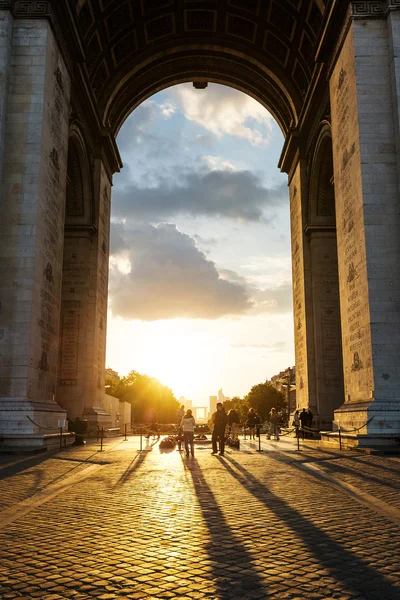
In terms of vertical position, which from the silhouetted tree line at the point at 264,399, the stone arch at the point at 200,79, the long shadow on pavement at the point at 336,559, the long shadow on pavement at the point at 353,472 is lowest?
the long shadow on pavement at the point at 336,559

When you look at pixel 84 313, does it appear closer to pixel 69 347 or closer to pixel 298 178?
pixel 69 347

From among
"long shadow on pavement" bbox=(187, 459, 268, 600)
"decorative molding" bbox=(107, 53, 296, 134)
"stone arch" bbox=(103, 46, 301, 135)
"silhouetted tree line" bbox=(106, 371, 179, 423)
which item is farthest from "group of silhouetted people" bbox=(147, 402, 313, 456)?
"silhouetted tree line" bbox=(106, 371, 179, 423)

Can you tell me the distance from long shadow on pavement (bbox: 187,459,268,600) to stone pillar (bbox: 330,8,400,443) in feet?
36.0

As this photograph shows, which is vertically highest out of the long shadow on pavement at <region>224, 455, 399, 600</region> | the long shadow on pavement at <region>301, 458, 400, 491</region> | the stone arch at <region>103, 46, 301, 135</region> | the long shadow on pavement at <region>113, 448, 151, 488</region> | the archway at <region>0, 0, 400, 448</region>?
the stone arch at <region>103, 46, 301, 135</region>

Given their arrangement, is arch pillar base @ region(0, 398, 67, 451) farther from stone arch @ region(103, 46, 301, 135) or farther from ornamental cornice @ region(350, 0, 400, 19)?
stone arch @ region(103, 46, 301, 135)

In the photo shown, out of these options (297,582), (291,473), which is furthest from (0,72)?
(297,582)

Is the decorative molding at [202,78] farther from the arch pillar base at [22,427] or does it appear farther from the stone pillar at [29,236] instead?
the arch pillar base at [22,427]

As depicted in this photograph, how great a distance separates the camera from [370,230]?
18.8 metres

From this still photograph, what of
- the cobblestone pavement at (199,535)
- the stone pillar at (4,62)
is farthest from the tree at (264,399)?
the cobblestone pavement at (199,535)

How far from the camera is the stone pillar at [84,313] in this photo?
1104 inches

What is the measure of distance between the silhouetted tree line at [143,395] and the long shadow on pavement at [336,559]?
88636 millimetres

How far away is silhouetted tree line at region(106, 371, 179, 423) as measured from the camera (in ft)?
325

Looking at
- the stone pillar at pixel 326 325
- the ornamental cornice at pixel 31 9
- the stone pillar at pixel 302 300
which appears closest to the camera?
the ornamental cornice at pixel 31 9

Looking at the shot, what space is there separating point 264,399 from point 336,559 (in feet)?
331
